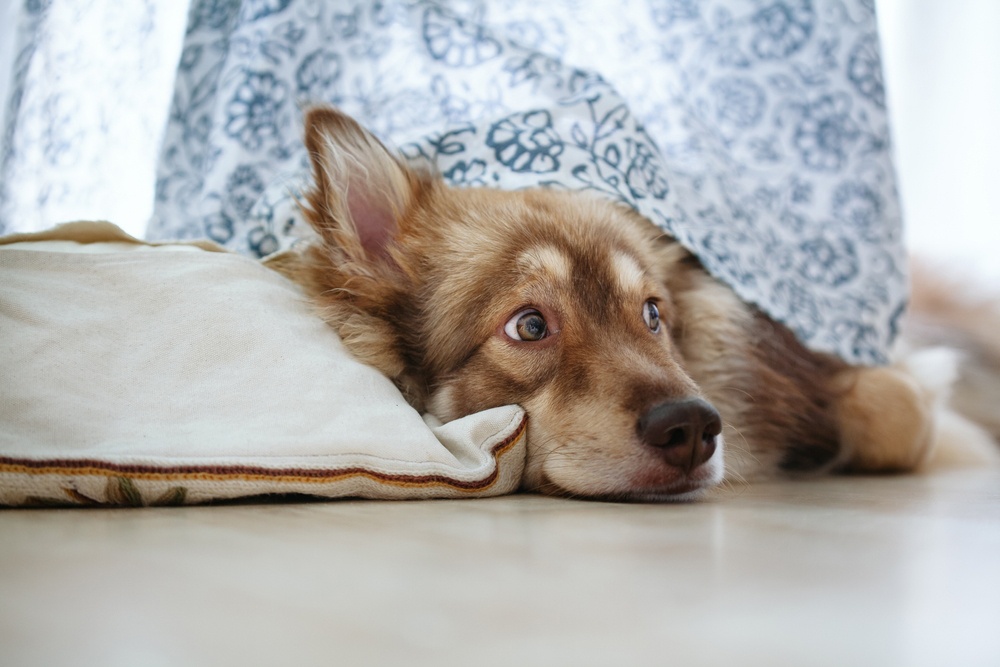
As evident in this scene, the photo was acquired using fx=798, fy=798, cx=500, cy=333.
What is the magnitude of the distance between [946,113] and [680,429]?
4.36 meters

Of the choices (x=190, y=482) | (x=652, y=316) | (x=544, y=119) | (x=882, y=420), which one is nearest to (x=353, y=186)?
(x=544, y=119)

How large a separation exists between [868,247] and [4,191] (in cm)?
298

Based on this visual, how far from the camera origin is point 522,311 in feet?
6.00

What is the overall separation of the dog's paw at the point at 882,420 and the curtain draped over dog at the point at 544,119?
14 centimetres

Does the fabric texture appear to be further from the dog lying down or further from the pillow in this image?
the pillow

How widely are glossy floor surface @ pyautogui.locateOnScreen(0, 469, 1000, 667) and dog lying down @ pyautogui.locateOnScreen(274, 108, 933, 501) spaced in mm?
277

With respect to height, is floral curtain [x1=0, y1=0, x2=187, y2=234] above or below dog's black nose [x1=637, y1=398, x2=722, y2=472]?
above

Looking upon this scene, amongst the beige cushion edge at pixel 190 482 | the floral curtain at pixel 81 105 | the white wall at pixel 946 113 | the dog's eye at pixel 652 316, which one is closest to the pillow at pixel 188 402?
the beige cushion edge at pixel 190 482

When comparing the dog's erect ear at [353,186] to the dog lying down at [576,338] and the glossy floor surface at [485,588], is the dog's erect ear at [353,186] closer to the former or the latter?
the dog lying down at [576,338]

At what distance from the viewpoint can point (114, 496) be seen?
4.39ft

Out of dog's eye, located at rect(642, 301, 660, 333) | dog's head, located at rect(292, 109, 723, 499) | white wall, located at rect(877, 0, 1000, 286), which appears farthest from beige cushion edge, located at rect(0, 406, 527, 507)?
white wall, located at rect(877, 0, 1000, 286)

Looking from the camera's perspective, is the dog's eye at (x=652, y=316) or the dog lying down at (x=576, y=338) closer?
the dog lying down at (x=576, y=338)

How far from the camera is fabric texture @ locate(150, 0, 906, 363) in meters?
2.21

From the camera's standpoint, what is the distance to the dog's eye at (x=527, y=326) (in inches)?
71.4
